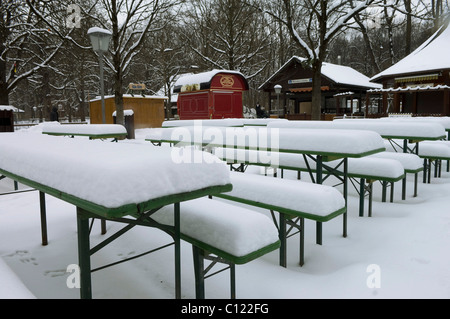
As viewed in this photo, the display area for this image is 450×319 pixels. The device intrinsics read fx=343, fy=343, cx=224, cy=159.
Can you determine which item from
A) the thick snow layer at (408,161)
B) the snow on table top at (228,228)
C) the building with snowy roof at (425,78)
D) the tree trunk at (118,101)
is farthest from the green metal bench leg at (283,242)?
the building with snowy roof at (425,78)

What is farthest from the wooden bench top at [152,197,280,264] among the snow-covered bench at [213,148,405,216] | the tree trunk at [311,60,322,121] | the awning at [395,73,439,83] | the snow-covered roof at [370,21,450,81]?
the awning at [395,73,439,83]

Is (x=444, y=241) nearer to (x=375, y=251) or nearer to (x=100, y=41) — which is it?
(x=375, y=251)

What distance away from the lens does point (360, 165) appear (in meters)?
5.84

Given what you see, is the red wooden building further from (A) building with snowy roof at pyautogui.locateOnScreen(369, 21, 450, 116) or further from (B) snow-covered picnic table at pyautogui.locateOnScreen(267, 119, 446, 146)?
(B) snow-covered picnic table at pyautogui.locateOnScreen(267, 119, 446, 146)

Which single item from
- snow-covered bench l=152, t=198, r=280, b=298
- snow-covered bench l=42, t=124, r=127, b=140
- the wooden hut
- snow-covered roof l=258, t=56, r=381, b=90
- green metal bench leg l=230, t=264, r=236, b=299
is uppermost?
snow-covered roof l=258, t=56, r=381, b=90

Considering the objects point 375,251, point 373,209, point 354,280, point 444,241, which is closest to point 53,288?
point 354,280

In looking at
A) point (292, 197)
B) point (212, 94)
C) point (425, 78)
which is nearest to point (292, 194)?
point (292, 197)

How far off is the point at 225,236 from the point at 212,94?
16.5 meters

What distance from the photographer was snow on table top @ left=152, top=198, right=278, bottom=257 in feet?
8.96

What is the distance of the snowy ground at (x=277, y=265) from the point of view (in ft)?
10.9

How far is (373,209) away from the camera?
608cm

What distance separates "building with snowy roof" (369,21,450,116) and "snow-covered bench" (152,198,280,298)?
711 inches

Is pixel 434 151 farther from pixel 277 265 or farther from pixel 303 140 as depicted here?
pixel 277 265

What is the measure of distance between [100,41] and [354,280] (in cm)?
813
